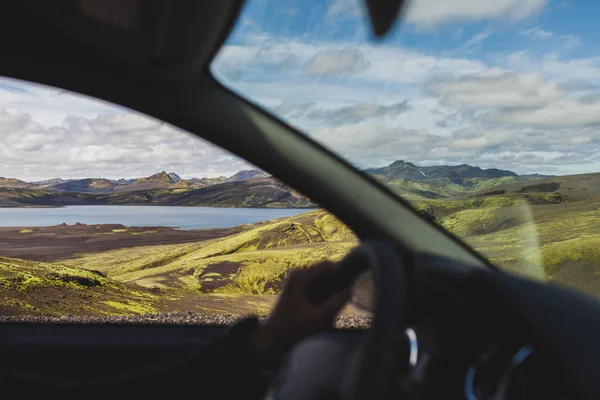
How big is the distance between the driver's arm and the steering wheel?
0.08m

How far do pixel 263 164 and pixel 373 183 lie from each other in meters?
0.43

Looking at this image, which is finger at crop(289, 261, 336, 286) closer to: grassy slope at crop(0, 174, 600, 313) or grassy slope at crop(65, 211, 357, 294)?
grassy slope at crop(0, 174, 600, 313)

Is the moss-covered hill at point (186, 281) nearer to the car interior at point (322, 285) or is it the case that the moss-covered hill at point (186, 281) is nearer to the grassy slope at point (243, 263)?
the grassy slope at point (243, 263)

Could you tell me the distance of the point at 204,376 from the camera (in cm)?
151

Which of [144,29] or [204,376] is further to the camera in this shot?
[144,29]

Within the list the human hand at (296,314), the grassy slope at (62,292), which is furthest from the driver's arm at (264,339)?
the grassy slope at (62,292)

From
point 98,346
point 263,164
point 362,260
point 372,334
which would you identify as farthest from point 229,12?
point 98,346

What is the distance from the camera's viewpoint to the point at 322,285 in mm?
1449

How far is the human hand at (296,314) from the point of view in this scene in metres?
1.44

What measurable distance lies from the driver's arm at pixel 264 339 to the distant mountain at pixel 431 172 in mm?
723

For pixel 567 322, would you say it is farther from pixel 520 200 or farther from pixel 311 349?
pixel 520 200

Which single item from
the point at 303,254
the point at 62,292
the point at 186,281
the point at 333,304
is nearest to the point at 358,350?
the point at 333,304

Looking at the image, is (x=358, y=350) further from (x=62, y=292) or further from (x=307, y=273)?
(x=62, y=292)

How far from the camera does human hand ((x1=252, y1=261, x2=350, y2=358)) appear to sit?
1439 mm
